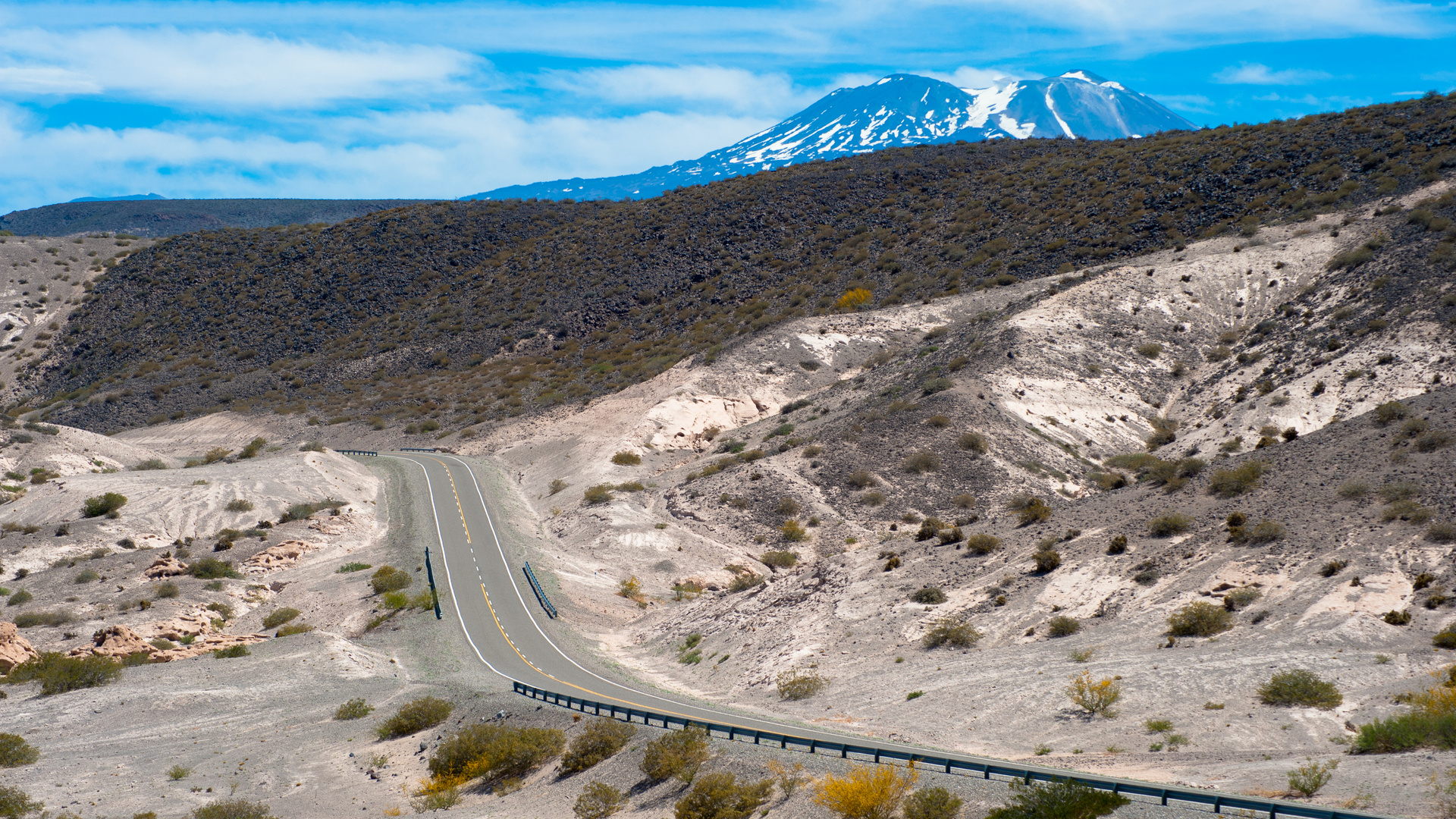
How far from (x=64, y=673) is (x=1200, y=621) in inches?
1263

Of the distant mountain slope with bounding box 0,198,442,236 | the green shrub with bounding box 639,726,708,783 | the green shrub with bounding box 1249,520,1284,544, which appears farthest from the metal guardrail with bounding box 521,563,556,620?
the distant mountain slope with bounding box 0,198,442,236

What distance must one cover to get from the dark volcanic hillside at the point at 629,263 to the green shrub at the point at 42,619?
35.5m

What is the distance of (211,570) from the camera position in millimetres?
→ 36906

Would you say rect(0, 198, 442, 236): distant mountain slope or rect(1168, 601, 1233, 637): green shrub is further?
rect(0, 198, 442, 236): distant mountain slope

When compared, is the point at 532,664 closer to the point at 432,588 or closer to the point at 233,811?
the point at 432,588

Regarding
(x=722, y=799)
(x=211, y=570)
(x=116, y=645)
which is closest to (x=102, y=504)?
(x=211, y=570)

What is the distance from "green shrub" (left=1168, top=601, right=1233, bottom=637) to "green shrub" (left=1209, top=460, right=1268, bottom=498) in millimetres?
6275

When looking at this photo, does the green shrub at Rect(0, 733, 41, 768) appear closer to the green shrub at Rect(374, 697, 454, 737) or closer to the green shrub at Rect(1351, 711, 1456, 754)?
the green shrub at Rect(374, 697, 454, 737)

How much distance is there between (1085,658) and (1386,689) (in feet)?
19.2

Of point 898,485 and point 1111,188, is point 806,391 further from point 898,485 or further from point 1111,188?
point 1111,188

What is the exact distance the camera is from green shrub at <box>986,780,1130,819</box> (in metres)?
12.2

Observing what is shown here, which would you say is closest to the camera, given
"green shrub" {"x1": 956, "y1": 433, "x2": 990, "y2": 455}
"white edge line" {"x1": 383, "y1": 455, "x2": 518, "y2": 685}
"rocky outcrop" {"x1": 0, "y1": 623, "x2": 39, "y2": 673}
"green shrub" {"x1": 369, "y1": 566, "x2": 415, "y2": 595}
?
"rocky outcrop" {"x1": 0, "y1": 623, "x2": 39, "y2": 673}

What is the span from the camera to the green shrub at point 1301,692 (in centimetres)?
1619

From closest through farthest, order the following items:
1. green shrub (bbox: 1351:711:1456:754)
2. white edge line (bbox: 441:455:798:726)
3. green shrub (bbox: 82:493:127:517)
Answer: green shrub (bbox: 1351:711:1456:754)
white edge line (bbox: 441:455:798:726)
green shrub (bbox: 82:493:127:517)
